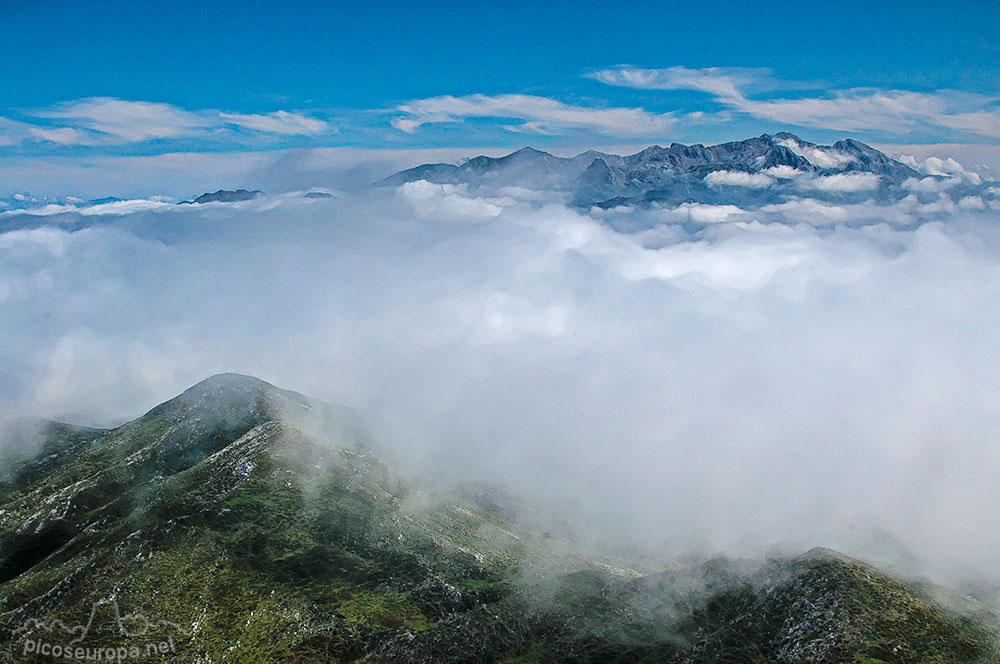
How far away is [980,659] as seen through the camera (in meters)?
196

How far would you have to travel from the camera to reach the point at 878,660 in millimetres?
189875

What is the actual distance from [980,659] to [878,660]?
3717 cm

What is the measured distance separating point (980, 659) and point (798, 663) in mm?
57556

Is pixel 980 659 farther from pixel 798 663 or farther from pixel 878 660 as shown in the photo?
pixel 798 663

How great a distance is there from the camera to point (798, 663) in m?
197

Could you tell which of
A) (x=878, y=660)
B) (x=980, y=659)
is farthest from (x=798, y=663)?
(x=980, y=659)
